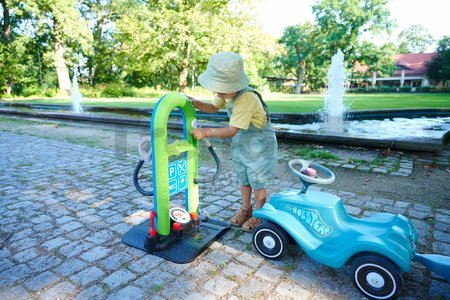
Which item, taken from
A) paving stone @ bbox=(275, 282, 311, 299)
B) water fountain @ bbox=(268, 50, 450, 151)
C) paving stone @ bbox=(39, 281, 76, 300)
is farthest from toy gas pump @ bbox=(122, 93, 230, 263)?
water fountain @ bbox=(268, 50, 450, 151)

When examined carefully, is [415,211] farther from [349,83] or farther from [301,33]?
[349,83]

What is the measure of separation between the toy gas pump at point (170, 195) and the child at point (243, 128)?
8.7 inches

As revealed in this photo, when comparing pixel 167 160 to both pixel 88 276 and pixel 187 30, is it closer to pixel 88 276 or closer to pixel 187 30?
pixel 88 276

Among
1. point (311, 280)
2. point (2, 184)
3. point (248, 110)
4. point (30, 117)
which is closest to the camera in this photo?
point (311, 280)

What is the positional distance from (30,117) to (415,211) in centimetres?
1332

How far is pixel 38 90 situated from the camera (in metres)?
27.7

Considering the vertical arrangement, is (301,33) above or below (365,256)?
above

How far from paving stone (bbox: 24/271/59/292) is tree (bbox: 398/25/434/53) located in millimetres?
84988

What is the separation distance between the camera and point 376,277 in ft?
6.20

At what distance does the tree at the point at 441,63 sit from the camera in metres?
38.8

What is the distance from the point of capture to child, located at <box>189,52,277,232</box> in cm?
235

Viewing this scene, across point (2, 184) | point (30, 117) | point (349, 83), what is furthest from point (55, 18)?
point (349, 83)

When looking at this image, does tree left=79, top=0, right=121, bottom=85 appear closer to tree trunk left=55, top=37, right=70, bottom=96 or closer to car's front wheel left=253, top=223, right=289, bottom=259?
tree trunk left=55, top=37, right=70, bottom=96

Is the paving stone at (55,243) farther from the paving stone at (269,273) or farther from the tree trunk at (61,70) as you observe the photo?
the tree trunk at (61,70)
